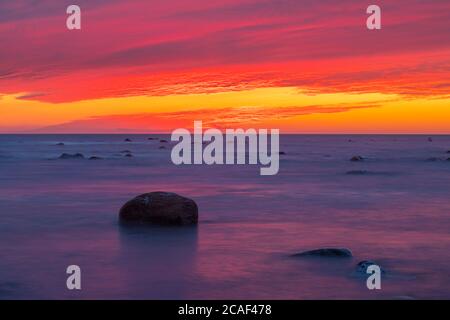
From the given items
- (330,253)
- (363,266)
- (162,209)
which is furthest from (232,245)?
(363,266)

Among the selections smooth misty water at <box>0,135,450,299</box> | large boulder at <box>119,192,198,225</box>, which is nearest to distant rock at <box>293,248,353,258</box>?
smooth misty water at <box>0,135,450,299</box>

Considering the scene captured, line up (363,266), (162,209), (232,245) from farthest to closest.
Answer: (162,209), (232,245), (363,266)

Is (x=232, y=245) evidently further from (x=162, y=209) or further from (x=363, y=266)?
(x=363, y=266)

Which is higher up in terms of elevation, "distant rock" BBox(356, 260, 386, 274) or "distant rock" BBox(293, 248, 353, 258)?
"distant rock" BBox(293, 248, 353, 258)

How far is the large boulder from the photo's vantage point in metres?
13.8

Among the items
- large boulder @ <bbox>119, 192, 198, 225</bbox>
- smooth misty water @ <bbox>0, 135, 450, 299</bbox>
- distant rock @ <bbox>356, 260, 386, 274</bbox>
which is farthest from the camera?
large boulder @ <bbox>119, 192, 198, 225</bbox>

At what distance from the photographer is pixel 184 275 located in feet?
33.4

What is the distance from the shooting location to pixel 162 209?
13.8 meters

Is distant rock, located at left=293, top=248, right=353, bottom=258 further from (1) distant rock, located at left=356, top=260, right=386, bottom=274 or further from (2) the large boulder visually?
(2) the large boulder

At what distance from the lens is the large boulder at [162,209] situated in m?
13.8

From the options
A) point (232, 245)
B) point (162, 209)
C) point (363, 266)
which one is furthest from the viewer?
point (162, 209)

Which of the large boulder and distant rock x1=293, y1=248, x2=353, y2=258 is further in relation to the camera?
the large boulder
